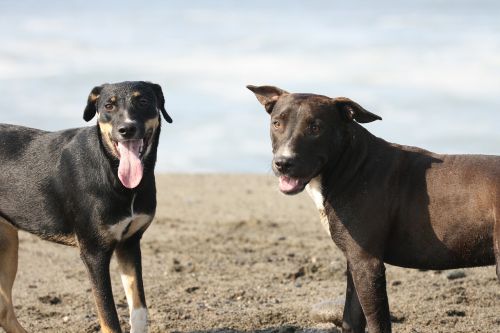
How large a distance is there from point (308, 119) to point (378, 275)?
1.40 m

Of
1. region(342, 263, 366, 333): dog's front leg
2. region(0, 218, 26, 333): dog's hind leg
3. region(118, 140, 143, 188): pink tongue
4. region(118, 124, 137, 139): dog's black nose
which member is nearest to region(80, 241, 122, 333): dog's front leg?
region(118, 140, 143, 188): pink tongue

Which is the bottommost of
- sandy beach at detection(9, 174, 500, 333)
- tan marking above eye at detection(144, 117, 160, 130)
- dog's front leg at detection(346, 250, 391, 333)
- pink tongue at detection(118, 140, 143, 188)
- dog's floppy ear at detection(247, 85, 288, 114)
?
sandy beach at detection(9, 174, 500, 333)

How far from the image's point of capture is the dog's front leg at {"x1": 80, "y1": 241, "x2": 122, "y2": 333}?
383 inches

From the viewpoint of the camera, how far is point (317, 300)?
42.1 feet

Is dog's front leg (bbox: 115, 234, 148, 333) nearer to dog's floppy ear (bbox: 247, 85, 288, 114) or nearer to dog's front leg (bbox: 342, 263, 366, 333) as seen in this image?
dog's floppy ear (bbox: 247, 85, 288, 114)

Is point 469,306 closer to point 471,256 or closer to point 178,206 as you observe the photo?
point 471,256

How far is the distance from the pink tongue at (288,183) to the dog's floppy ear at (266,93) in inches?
30.9

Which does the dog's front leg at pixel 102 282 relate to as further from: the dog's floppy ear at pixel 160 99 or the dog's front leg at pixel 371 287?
the dog's front leg at pixel 371 287

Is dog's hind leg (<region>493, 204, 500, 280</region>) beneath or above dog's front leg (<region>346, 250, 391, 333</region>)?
above

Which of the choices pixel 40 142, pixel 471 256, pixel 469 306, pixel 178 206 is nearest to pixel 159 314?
pixel 40 142

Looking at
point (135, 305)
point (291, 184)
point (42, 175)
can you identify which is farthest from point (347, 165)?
point (42, 175)

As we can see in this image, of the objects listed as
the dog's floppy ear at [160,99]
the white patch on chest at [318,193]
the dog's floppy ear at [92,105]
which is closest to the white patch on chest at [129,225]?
the dog's floppy ear at [160,99]

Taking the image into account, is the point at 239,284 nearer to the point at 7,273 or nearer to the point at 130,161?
the point at 7,273

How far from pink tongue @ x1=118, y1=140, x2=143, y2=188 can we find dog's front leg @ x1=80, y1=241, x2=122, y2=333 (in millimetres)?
680
